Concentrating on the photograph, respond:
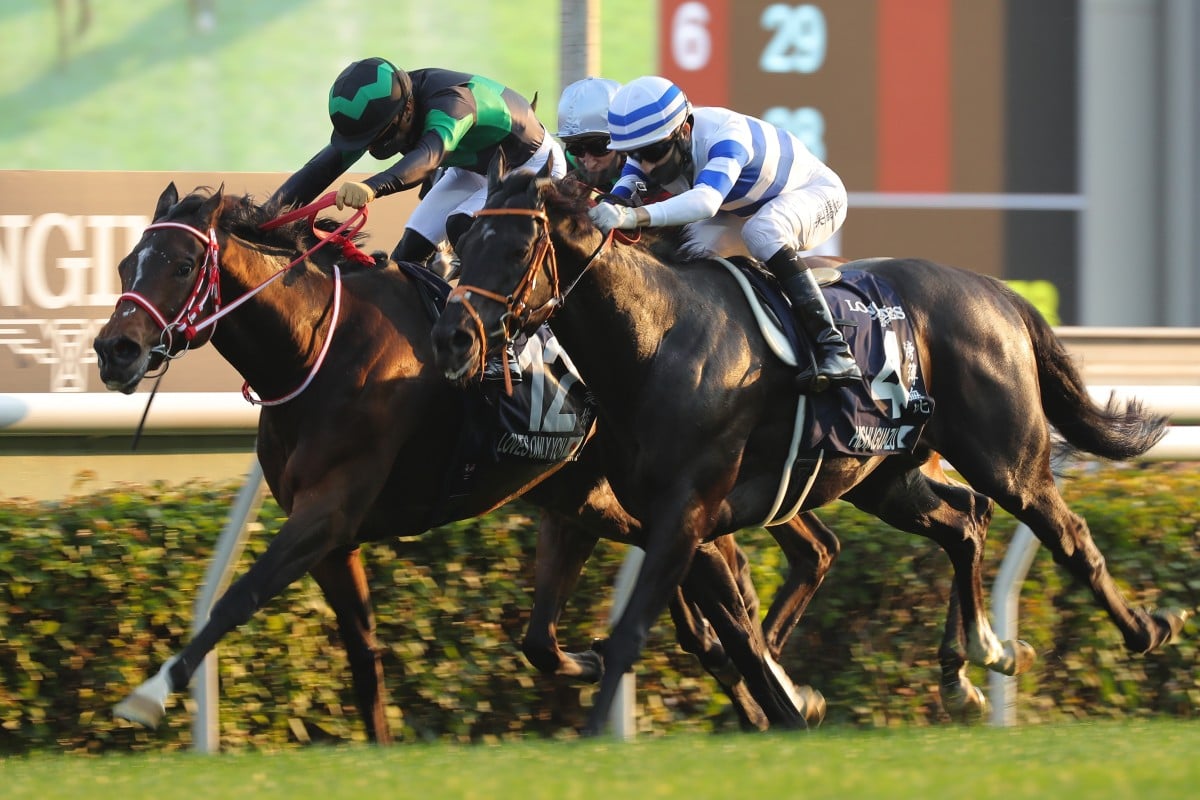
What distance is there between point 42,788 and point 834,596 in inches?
108

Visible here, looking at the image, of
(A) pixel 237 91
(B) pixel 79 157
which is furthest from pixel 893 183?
(B) pixel 79 157

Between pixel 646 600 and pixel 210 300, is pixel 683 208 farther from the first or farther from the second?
pixel 210 300

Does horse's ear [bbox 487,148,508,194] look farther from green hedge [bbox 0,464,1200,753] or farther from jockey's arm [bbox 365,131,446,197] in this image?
green hedge [bbox 0,464,1200,753]

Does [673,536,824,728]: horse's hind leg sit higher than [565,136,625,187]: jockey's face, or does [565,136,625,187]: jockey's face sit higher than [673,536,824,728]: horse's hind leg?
[565,136,625,187]: jockey's face

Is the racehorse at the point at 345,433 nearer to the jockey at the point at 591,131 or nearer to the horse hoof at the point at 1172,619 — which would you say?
the jockey at the point at 591,131

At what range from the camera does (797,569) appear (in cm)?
577

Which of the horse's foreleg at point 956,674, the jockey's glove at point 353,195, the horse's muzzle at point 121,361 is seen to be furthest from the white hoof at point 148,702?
the horse's foreleg at point 956,674

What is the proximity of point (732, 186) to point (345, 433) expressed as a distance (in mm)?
1284

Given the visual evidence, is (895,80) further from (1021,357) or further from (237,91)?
(1021,357)

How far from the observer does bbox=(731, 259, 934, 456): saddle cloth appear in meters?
5.24

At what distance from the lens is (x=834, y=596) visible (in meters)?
5.93

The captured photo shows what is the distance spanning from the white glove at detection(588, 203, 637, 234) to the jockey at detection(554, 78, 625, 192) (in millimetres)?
796

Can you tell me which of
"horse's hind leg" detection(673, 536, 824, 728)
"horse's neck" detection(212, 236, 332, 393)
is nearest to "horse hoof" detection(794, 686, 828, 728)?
"horse's hind leg" detection(673, 536, 824, 728)

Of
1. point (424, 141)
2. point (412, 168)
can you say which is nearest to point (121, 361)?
point (412, 168)
